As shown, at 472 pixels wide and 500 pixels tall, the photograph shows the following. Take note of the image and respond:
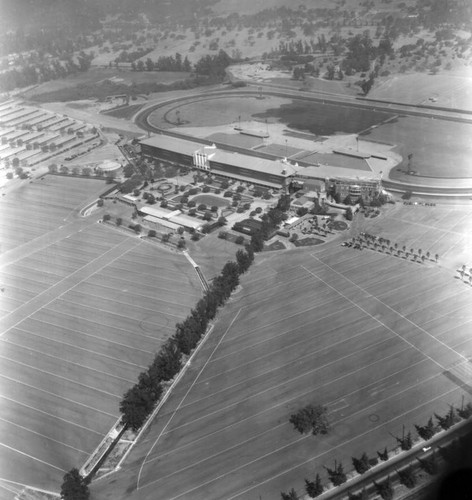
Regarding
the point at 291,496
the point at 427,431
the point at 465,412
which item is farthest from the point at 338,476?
the point at 465,412

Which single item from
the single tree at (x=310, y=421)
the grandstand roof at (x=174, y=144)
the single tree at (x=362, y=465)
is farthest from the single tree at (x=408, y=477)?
the grandstand roof at (x=174, y=144)

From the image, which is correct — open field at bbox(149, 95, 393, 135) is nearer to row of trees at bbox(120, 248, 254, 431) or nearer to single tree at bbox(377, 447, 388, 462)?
row of trees at bbox(120, 248, 254, 431)

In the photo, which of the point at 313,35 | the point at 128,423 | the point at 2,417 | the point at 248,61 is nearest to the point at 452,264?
the point at 128,423

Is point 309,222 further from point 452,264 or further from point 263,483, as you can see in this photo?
point 263,483

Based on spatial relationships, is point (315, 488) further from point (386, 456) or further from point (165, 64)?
point (165, 64)

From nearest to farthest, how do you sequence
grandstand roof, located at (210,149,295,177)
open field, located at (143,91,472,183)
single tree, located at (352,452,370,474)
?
single tree, located at (352,452,370,474), grandstand roof, located at (210,149,295,177), open field, located at (143,91,472,183)

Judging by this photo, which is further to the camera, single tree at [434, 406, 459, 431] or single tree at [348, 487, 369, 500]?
single tree at [434, 406, 459, 431]

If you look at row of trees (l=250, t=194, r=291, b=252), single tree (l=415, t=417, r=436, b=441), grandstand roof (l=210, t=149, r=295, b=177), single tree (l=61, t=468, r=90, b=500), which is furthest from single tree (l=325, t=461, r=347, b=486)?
grandstand roof (l=210, t=149, r=295, b=177)
